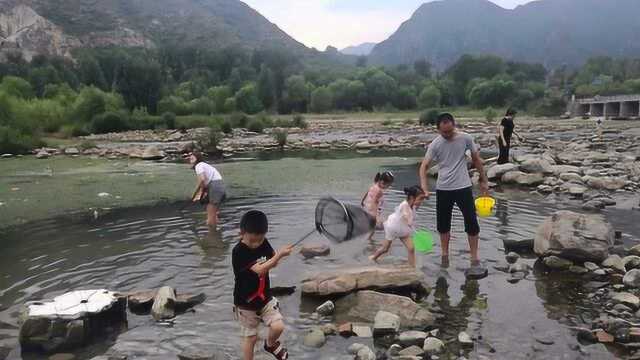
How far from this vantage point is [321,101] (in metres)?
131

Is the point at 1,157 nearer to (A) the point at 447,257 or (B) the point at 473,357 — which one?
(A) the point at 447,257

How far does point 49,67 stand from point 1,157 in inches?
4194

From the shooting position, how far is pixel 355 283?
30.0 ft

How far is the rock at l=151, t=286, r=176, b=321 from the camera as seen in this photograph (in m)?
8.59

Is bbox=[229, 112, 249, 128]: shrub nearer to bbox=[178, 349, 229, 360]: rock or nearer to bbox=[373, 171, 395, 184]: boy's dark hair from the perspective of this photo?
bbox=[373, 171, 395, 184]: boy's dark hair

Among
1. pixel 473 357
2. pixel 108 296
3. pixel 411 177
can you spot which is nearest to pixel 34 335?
pixel 108 296

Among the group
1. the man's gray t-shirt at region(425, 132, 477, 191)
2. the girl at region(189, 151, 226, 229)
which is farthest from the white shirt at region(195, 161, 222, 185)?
the man's gray t-shirt at region(425, 132, 477, 191)

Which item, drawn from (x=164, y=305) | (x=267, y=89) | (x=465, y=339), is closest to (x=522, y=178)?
(x=465, y=339)

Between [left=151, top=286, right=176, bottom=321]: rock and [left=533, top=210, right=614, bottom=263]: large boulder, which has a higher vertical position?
[left=533, top=210, right=614, bottom=263]: large boulder

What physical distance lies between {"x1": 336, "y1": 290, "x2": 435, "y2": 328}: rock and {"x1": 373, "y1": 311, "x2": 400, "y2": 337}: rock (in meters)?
0.20

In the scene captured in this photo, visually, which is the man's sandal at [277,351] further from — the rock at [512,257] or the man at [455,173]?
the rock at [512,257]

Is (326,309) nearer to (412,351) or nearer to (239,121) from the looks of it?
(412,351)

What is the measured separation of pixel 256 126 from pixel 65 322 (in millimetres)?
63295

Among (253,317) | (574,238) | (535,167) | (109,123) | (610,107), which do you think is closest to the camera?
(253,317)
